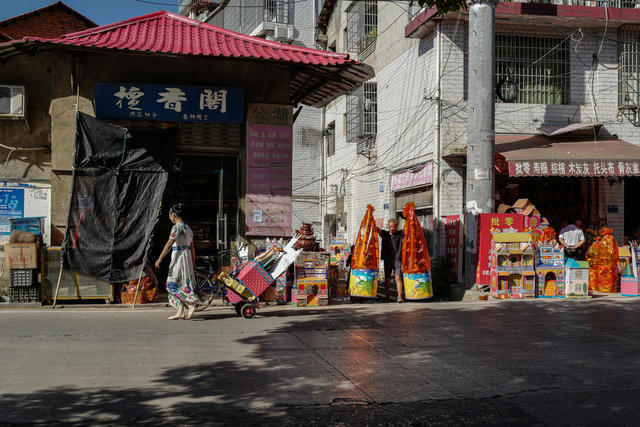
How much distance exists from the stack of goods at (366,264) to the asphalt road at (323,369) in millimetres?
2218

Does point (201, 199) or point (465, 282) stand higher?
point (201, 199)

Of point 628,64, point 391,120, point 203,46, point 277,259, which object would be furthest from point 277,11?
point 277,259

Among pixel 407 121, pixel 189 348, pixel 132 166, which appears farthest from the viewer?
pixel 407 121

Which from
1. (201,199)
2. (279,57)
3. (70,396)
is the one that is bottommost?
(70,396)

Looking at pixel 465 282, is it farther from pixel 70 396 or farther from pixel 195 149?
pixel 70 396

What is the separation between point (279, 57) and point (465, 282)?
21.2 ft

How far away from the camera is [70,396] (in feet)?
17.5

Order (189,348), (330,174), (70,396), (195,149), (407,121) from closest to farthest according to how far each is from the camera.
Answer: (70,396) → (189,348) → (195,149) → (407,121) → (330,174)

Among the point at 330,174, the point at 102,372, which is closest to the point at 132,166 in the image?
the point at 102,372

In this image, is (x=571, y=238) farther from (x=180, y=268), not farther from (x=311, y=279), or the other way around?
(x=180, y=268)

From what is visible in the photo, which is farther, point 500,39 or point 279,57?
point 500,39

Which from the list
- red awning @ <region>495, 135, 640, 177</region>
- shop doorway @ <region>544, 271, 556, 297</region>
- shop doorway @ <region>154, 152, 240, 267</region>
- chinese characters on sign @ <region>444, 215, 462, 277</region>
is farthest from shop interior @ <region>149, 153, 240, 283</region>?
shop doorway @ <region>544, 271, 556, 297</region>

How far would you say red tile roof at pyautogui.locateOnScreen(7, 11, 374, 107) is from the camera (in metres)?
11.3

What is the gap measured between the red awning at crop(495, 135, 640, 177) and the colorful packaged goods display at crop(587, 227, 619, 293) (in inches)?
58.0
